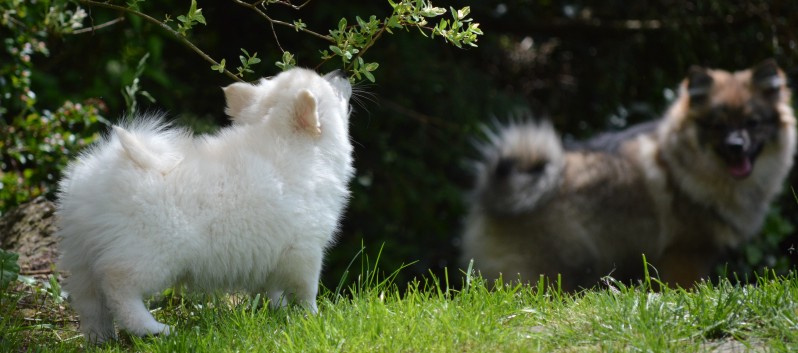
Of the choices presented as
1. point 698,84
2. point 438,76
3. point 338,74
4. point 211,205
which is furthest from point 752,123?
point 211,205

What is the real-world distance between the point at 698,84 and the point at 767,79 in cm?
51

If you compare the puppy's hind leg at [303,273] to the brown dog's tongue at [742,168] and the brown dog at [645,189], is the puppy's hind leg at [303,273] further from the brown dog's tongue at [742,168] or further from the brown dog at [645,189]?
the brown dog's tongue at [742,168]

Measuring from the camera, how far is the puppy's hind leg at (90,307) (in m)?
3.58

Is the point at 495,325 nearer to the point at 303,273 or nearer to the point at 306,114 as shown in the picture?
the point at 303,273

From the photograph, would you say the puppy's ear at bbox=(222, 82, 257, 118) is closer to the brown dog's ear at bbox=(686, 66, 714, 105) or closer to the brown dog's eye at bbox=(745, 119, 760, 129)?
the brown dog's ear at bbox=(686, 66, 714, 105)

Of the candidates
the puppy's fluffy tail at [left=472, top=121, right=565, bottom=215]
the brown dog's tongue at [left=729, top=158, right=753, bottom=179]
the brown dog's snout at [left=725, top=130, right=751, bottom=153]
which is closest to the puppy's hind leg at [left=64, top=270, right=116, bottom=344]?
the puppy's fluffy tail at [left=472, top=121, right=565, bottom=215]

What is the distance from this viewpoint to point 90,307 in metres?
3.59

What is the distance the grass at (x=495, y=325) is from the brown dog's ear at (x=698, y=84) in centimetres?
397

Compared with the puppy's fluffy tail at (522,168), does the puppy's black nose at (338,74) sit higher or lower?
higher

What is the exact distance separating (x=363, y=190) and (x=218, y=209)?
444 cm

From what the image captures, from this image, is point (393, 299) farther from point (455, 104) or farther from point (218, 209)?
point (455, 104)

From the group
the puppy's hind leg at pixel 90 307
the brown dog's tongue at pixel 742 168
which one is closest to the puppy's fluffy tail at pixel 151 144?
the puppy's hind leg at pixel 90 307

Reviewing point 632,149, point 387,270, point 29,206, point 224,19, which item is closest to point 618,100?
point 632,149

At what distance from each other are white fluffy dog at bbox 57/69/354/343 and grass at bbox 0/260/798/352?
0.52 ft
